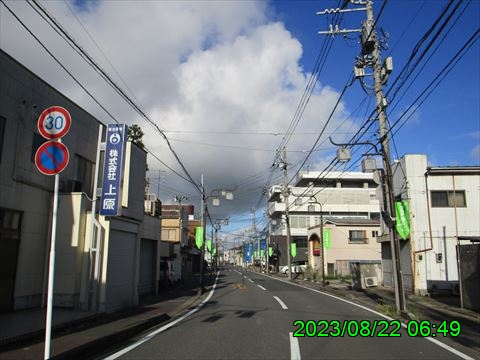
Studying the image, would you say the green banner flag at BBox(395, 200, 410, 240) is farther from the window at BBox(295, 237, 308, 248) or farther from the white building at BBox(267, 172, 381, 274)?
the window at BBox(295, 237, 308, 248)

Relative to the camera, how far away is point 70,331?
10703 mm

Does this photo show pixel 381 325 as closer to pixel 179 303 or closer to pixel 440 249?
pixel 179 303

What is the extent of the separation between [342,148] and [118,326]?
449 inches

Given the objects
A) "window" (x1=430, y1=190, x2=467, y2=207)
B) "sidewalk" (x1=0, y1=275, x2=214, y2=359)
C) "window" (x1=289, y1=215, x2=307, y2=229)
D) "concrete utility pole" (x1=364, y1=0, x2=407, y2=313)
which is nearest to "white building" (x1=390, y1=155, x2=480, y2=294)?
"window" (x1=430, y1=190, x2=467, y2=207)

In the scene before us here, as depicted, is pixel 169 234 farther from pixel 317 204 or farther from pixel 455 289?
pixel 317 204

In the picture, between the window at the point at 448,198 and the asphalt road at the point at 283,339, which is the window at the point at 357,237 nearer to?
the window at the point at 448,198

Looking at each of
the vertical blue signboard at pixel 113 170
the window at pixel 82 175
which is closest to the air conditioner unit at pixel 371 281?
the window at pixel 82 175

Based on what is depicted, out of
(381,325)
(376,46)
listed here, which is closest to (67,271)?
(381,325)

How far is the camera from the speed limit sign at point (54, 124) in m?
7.27

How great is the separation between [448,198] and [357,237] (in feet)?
88.7

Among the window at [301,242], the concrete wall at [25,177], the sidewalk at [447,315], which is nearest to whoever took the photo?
the sidewalk at [447,315]

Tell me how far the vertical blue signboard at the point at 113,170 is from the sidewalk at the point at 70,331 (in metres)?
3.51

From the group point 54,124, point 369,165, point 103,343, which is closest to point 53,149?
point 54,124

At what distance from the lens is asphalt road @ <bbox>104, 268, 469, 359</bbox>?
27.7 ft
